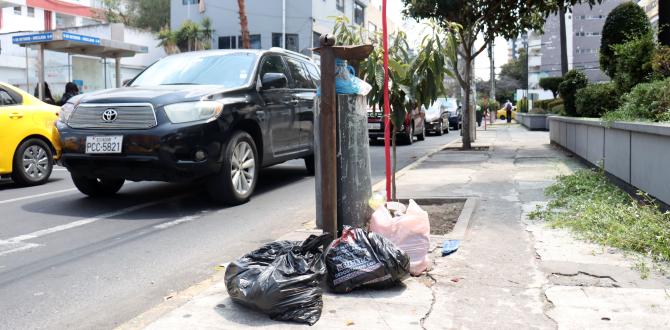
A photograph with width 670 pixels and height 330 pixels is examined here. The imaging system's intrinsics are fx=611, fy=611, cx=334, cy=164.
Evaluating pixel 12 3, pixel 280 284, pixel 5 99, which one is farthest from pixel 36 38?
pixel 12 3

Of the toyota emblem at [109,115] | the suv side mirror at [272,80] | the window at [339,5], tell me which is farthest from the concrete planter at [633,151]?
the window at [339,5]

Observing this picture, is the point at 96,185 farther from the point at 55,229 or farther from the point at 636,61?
the point at 636,61

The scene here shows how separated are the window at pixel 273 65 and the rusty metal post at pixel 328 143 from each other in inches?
139

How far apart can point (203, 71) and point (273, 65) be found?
3.24ft

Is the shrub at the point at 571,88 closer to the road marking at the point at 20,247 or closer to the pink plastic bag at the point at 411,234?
the pink plastic bag at the point at 411,234

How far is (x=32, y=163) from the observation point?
8.87 metres

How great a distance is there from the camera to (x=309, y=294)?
346 centimetres

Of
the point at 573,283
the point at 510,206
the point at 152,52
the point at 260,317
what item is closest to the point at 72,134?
the point at 260,317

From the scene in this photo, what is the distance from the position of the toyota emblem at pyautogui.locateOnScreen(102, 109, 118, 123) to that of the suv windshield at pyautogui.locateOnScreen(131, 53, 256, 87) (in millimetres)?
1077

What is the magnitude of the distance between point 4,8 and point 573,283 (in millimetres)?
56546

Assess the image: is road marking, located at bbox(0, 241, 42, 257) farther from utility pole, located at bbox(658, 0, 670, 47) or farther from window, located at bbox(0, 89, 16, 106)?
utility pole, located at bbox(658, 0, 670, 47)

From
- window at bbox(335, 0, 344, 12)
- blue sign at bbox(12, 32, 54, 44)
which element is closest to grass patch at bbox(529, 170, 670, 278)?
blue sign at bbox(12, 32, 54, 44)

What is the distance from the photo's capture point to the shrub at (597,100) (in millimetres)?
11432

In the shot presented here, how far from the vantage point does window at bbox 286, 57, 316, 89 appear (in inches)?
340
